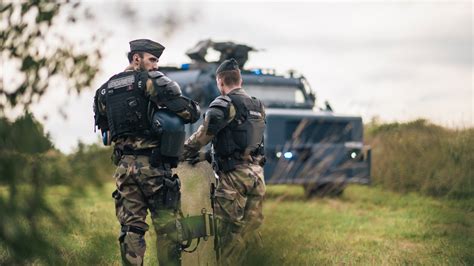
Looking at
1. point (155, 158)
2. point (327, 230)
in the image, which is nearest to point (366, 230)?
point (327, 230)

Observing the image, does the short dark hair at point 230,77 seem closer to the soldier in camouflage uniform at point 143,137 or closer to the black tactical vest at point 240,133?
the black tactical vest at point 240,133

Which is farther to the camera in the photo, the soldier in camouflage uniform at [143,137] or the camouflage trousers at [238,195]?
the camouflage trousers at [238,195]

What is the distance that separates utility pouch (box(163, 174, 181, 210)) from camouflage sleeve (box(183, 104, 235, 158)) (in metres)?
0.46

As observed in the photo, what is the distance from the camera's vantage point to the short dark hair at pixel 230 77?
5.69m

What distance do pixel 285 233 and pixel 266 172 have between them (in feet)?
33.1

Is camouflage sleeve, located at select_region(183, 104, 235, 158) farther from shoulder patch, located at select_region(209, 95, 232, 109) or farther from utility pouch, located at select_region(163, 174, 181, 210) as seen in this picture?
Answer: utility pouch, located at select_region(163, 174, 181, 210)

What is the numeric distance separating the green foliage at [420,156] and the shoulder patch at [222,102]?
16.8ft

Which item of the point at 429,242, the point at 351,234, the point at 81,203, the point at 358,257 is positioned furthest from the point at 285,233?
the point at 351,234

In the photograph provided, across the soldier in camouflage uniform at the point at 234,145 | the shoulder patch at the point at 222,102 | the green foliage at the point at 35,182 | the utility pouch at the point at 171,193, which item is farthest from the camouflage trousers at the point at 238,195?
the green foliage at the point at 35,182

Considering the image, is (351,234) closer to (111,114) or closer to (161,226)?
(111,114)

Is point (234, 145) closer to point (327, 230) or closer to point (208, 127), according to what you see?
point (208, 127)

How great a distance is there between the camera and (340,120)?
13359mm

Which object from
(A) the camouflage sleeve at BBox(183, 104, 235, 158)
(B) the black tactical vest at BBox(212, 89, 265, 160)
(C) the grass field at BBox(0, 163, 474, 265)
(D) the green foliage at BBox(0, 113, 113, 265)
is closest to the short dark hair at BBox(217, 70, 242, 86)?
(B) the black tactical vest at BBox(212, 89, 265, 160)

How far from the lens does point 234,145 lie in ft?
18.4
